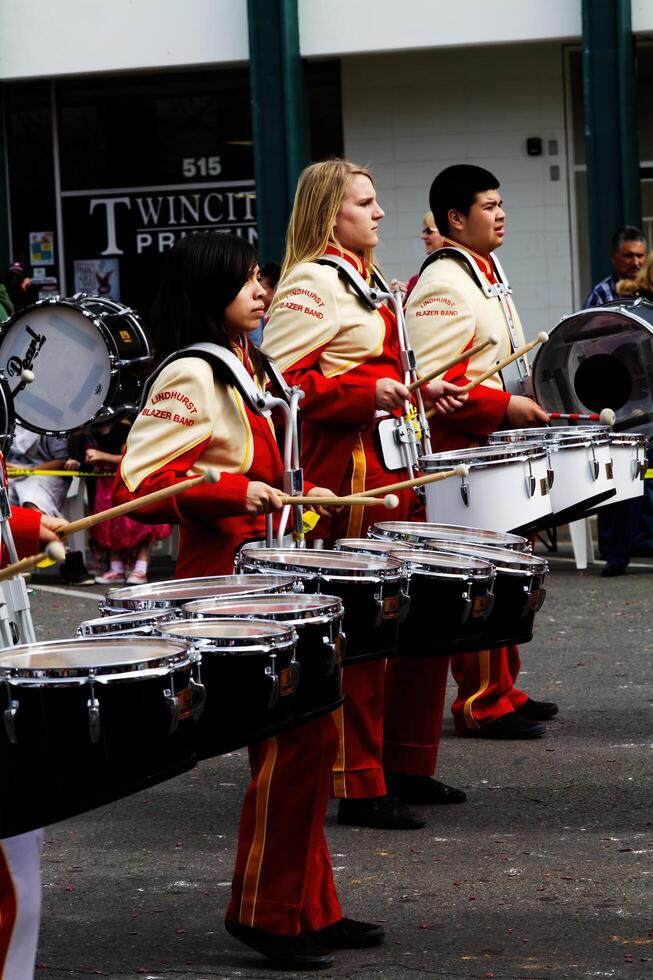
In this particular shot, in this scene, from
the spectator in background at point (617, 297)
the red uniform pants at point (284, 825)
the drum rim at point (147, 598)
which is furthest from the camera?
the spectator in background at point (617, 297)

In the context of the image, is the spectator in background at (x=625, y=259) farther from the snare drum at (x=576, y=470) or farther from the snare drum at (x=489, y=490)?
the snare drum at (x=489, y=490)

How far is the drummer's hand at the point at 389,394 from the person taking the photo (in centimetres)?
529

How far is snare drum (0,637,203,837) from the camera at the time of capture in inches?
122

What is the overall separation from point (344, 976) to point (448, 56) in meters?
10.6

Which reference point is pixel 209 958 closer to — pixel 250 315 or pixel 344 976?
pixel 344 976

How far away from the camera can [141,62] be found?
44.3 feet

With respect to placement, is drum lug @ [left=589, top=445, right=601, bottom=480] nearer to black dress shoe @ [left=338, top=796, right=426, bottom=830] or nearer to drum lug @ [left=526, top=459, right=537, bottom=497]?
drum lug @ [left=526, top=459, right=537, bottom=497]

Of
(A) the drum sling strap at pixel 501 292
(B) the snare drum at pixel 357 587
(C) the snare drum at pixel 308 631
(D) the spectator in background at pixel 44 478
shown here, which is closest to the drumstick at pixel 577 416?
(A) the drum sling strap at pixel 501 292

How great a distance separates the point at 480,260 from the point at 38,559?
367 cm

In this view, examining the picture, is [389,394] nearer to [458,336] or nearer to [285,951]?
[458,336]

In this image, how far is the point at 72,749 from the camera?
124 inches

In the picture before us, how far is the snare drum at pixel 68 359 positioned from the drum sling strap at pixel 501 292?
2827mm

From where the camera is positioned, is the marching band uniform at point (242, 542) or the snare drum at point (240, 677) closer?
the snare drum at point (240, 677)

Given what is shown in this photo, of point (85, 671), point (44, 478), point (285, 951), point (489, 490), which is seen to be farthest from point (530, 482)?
point (44, 478)
